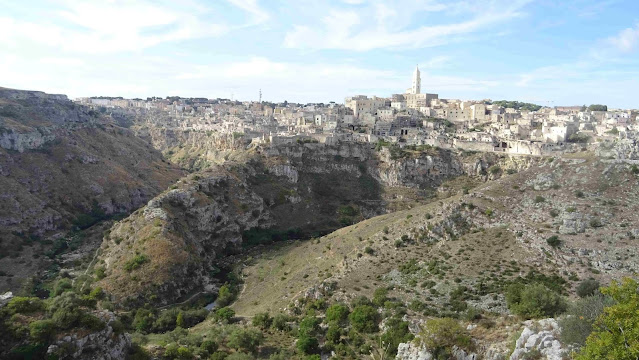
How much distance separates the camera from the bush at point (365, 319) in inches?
1271

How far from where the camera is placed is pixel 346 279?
40562 mm

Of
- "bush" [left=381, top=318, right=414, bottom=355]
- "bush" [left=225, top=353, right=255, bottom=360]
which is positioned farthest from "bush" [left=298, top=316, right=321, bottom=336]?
"bush" [left=381, top=318, right=414, bottom=355]

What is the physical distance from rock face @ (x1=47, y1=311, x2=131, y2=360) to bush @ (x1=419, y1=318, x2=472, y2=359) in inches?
750

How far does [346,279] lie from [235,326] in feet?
34.6

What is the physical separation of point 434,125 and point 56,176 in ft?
256

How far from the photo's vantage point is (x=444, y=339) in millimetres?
23781

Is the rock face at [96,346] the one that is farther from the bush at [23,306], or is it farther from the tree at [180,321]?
the tree at [180,321]

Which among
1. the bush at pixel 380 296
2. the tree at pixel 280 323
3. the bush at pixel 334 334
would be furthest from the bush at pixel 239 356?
the bush at pixel 380 296

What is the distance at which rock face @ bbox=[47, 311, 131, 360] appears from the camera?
2667cm

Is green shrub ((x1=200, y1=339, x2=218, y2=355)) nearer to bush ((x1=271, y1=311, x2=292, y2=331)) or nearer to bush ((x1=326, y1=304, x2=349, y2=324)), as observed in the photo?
bush ((x1=271, y1=311, x2=292, y2=331))

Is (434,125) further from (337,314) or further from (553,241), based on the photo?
(337,314)

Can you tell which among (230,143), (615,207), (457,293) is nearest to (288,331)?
(457,293)

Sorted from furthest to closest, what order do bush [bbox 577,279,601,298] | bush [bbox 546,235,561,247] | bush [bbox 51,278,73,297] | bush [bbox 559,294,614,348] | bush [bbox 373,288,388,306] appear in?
1. bush [bbox 51,278,73,297]
2. bush [bbox 546,235,561,247]
3. bush [bbox 373,288,388,306]
4. bush [bbox 577,279,601,298]
5. bush [bbox 559,294,614,348]

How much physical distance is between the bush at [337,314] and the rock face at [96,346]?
14407 millimetres
